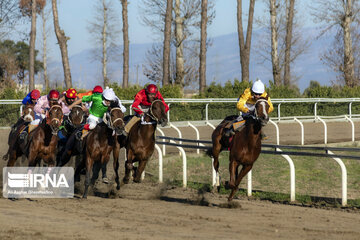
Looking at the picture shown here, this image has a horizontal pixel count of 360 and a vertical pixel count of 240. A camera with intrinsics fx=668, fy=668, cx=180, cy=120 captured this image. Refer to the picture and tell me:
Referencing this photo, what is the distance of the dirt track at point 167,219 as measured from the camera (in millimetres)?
7051

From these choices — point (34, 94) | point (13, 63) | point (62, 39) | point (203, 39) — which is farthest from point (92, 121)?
point (13, 63)

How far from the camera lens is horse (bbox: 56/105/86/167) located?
Result: 11.4 metres

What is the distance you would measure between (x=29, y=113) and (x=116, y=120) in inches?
101

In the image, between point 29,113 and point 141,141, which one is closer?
point 141,141

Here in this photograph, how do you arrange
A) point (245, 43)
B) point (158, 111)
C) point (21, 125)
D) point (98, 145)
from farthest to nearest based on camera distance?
point (245, 43)
point (21, 125)
point (98, 145)
point (158, 111)

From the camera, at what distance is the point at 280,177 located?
44.2ft

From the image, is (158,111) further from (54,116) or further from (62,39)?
(62,39)

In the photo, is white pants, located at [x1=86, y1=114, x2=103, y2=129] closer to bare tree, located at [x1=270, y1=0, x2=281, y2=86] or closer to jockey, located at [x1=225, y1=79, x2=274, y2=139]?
jockey, located at [x1=225, y1=79, x2=274, y2=139]

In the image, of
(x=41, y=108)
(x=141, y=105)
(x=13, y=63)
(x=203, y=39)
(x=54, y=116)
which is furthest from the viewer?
(x=13, y=63)

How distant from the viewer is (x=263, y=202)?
1019 centimetres

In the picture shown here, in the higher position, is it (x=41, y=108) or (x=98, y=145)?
(x=41, y=108)

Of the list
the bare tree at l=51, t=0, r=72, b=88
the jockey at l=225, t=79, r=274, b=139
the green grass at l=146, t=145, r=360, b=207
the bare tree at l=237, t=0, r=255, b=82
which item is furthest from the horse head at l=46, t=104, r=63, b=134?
the bare tree at l=237, t=0, r=255, b=82

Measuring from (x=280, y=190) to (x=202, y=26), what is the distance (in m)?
19.2

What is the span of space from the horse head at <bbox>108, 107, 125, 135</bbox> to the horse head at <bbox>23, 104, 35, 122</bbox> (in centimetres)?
227
